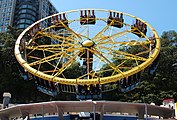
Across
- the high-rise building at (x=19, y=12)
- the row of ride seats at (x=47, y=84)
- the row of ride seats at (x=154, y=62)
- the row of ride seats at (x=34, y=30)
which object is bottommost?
the row of ride seats at (x=47, y=84)

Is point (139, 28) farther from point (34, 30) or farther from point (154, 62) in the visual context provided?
point (34, 30)

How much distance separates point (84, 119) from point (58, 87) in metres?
4.27

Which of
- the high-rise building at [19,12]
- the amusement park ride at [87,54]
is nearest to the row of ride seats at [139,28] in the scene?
the amusement park ride at [87,54]

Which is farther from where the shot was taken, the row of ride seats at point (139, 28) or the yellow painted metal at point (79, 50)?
the row of ride seats at point (139, 28)

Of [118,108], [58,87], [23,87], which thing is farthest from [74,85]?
[23,87]

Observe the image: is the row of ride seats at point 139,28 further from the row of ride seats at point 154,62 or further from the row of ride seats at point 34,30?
the row of ride seats at point 34,30

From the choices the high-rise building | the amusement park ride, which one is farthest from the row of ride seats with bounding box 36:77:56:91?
the high-rise building

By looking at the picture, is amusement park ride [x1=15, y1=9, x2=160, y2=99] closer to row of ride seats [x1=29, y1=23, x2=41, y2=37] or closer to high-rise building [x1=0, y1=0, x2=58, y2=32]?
row of ride seats [x1=29, y1=23, x2=41, y2=37]

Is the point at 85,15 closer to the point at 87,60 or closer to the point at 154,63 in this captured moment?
the point at 87,60

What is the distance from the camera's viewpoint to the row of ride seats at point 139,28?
3338 centimetres

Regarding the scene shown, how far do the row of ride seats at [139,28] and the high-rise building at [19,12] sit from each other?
69.4 metres

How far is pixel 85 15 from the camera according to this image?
1401 inches

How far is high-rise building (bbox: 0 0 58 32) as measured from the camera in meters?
99.9

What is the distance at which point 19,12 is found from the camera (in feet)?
335
